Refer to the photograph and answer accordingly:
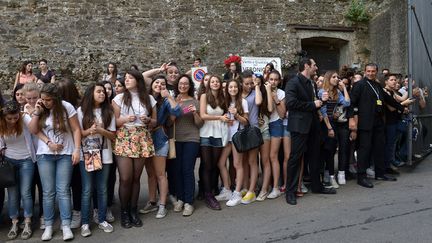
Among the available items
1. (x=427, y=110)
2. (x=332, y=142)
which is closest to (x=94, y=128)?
(x=332, y=142)

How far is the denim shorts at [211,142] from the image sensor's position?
550 centimetres

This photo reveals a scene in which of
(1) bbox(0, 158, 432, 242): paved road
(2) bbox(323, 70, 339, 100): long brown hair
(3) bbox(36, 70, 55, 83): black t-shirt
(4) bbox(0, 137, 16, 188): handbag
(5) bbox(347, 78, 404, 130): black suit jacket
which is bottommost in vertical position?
(1) bbox(0, 158, 432, 242): paved road

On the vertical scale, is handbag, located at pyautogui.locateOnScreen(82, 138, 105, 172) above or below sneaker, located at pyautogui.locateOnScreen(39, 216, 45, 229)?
above

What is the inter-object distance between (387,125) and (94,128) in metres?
4.99

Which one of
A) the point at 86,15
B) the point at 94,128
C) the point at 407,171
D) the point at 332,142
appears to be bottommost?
the point at 407,171

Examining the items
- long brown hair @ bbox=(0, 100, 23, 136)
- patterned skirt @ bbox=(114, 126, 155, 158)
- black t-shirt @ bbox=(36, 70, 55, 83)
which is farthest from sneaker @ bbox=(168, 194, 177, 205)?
black t-shirt @ bbox=(36, 70, 55, 83)

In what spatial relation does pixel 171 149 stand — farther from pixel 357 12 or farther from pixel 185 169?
pixel 357 12

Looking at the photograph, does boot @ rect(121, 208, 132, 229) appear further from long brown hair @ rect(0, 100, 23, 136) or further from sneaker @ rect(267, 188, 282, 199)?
sneaker @ rect(267, 188, 282, 199)

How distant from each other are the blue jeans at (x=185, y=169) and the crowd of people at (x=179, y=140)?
0.01 metres

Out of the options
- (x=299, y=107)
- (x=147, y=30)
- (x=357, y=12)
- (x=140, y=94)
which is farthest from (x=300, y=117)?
(x=357, y=12)

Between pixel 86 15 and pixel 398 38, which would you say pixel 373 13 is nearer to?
pixel 398 38

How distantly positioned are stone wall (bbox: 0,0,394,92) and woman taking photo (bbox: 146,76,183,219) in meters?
7.64

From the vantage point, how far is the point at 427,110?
8492mm

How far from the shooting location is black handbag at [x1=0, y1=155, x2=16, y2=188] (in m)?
4.37
